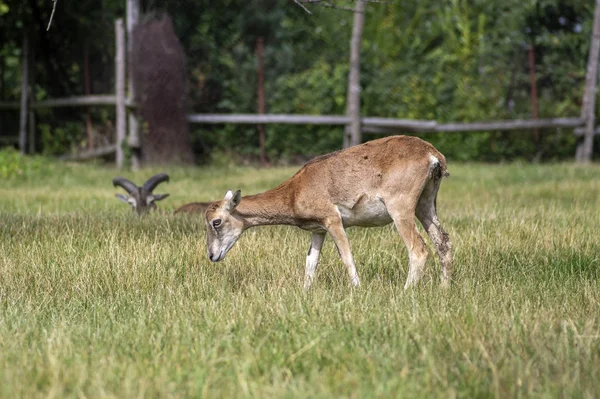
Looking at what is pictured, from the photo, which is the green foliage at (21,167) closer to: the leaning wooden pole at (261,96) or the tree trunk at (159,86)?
the tree trunk at (159,86)

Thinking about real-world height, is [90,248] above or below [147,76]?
below

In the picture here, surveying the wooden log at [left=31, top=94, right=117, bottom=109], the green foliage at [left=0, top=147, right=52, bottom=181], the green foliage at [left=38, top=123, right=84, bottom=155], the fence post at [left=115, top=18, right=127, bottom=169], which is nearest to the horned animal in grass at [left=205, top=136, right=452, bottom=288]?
the green foliage at [left=0, top=147, right=52, bottom=181]

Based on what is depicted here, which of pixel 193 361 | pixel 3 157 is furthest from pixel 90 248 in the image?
pixel 3 157

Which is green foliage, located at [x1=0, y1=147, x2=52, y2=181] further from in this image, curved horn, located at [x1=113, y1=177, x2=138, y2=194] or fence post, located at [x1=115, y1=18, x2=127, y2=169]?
curved horn, located at [x1=113, y1=177, x2=138, y2=194]

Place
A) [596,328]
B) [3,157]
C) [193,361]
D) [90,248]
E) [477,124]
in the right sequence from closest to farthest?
[193,361], [596,328], [90,248], [3,157], [477,124]

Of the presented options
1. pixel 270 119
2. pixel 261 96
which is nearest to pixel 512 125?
pixel 270 119

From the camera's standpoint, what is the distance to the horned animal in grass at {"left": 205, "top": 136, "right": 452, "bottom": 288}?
6.78 meters

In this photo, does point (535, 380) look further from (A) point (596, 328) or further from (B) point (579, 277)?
(B) point (579, 277)

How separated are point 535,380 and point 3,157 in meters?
16.1

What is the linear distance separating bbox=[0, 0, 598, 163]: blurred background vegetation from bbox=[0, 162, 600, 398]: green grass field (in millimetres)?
10654

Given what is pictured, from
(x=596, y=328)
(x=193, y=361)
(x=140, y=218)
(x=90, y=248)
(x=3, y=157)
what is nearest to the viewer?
(x=193, y=361)

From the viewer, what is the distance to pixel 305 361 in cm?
447

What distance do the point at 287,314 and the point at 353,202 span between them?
1820 mm

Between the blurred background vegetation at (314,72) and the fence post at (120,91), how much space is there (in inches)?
41.7
